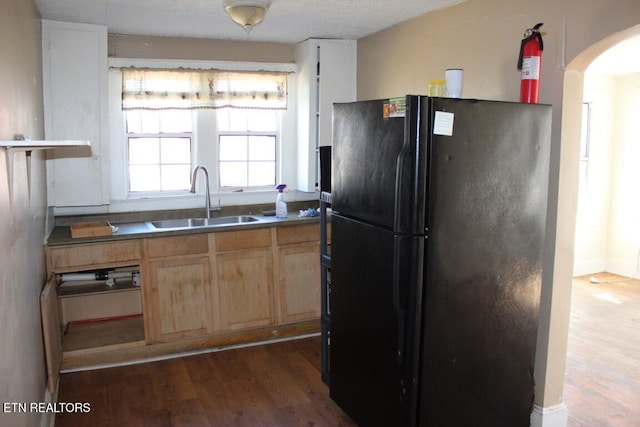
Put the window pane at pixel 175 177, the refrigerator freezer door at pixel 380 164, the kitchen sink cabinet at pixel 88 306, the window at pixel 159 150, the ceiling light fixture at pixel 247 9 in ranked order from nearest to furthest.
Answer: the refrigerator freezer door at pixel 380 164 < the ceiling light fixture at pixel 247 9 < the kitchen sink cabinet at pixel 88 306 < the window at pixel 159 150 < the window pane at pixel 175 177

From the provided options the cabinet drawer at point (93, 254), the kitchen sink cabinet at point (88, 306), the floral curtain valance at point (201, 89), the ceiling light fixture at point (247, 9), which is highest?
the ceiling light fixture at point (247, 9)

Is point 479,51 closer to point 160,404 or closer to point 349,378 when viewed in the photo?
point 349,378

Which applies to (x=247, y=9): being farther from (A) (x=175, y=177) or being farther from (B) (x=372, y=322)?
(B) (x=372, y=322)

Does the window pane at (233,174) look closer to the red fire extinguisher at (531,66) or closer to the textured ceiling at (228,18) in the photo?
the textured ceiling at (228,18)

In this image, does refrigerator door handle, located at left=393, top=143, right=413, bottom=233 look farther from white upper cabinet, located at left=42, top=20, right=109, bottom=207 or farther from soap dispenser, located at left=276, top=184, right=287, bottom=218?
white upper cabinet, located at left=42, top=20, right=109, bottom=207

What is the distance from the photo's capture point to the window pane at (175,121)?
4.14 metres

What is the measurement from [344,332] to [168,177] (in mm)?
2179

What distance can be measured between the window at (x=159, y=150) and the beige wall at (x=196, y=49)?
0.43m

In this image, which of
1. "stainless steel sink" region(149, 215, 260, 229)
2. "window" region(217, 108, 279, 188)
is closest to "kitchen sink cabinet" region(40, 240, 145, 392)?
"stainless steel sink" region(149, 215, 260, 229)

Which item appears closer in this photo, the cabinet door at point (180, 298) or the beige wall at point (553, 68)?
the beige wall at point (553, 68)

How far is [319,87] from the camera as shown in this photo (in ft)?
14.0

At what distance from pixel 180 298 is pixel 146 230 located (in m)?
0.52

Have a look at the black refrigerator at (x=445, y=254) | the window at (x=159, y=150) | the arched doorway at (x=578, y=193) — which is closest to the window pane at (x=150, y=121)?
the window at (x=159, y=150)

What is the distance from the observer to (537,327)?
2539mm
